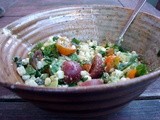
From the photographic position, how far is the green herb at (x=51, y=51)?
83cm

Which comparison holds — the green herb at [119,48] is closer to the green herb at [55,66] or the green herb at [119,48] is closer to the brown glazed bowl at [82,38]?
the brown glazed bowl at [82,38]

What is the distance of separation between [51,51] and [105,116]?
0.80 ft

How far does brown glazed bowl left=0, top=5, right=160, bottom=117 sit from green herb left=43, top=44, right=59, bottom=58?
0.08 meters

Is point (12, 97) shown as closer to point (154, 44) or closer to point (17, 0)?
point (154, 44)

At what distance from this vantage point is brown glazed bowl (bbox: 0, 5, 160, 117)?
0.52 metres

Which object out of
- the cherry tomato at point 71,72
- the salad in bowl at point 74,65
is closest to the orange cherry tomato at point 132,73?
the salad in bowl at point 74,65

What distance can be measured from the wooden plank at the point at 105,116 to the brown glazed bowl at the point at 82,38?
0.07 m

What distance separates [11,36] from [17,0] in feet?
2.68

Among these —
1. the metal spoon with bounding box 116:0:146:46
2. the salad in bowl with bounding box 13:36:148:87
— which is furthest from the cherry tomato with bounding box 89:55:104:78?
the metal spoon with bounding box 116:0:146:46

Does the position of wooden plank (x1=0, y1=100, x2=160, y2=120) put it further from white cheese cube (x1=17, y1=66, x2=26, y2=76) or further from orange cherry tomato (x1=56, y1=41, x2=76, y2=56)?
orange cherry tomato (x1=56, y1=41, x2=76, y2=56)

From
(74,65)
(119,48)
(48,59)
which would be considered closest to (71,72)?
(74,65)

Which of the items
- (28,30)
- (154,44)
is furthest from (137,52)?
(28,30)

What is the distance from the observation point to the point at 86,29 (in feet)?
3.21

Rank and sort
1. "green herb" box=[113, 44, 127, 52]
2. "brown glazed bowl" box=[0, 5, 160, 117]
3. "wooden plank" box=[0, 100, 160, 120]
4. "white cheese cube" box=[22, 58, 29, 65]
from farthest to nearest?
"green herb" box=[113, 44, 127, 52] → "white cheese cube" box=[22, 58, 29, 65] → "wooden plank" box=[0, 100, 160, 120] → "brown glazed bowl" box=[0, 5, 160, 117]
